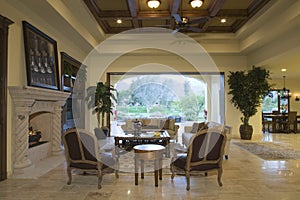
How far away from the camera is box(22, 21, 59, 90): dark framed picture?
4.81 metres

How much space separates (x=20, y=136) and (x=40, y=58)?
175 centimetres

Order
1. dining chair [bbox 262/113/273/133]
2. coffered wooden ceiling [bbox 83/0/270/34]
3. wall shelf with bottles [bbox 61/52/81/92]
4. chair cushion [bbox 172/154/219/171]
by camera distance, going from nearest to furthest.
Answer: chair cushion [bbox 172/154/219/171] → coffered wooden ceiling [bbox 83/0/270/34] → wall shelf with bottles [bbox 61/52/81/92] → dining chair [bbox 262/113/273/133]

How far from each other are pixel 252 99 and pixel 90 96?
5.65 meters

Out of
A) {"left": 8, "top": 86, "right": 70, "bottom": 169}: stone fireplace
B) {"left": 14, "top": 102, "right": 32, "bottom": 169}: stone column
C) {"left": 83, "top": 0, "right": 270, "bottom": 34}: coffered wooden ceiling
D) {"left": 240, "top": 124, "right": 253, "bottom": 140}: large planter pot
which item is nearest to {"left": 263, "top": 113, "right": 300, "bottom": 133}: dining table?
{"left": 240, "top": 124, "right": 253, "bottom": 140}: large planter pot

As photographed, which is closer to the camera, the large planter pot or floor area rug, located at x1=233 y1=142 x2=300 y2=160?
Answer: floor area rug, located at x1=233 y1=142 x2=300 y2=160

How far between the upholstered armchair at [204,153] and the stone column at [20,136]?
276cm

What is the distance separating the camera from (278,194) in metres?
3.48

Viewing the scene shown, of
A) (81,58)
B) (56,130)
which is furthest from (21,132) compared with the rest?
(81,58)

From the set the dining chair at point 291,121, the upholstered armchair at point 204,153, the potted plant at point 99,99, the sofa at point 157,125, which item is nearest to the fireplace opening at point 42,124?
the sofa at point 157,125

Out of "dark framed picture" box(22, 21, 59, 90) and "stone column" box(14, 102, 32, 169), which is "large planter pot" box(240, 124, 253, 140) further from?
"stone column" box(14, 102, 32, 169)

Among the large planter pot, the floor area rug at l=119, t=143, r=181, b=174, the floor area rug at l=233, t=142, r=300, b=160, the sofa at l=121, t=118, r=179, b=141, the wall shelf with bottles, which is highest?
the wall shelf with bottles

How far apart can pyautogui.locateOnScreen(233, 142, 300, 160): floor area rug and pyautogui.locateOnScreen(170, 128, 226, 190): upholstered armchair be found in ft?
8.53


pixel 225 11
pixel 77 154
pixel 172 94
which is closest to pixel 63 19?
pixel 77 154

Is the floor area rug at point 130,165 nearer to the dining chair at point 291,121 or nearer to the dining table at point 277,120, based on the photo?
the dining table at point 277,120
